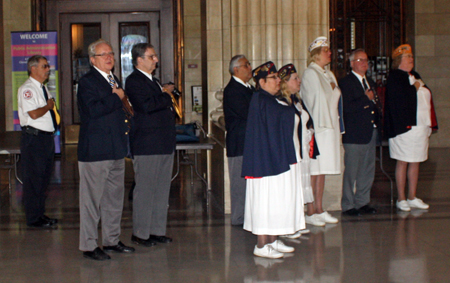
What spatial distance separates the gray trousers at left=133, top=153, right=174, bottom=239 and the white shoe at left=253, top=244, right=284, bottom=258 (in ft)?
3.39

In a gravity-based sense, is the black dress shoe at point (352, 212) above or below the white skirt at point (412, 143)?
below

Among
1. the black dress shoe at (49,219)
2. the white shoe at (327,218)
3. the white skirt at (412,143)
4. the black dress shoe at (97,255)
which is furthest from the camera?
the white skirt at (412,143)

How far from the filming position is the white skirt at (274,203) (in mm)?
4656

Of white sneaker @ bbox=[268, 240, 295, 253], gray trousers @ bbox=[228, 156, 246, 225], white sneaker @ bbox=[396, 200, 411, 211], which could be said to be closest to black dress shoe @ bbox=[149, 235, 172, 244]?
gray trousers @ bbox=[228, 156, 246, 225]

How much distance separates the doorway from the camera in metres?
14.5

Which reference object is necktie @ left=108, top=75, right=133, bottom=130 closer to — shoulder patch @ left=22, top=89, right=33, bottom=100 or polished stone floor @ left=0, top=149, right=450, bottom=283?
polished stone floor @ left=0, top=149, right=450, bottom=283

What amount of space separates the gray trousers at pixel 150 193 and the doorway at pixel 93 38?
9.47 m

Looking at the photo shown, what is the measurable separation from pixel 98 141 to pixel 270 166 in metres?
1.43

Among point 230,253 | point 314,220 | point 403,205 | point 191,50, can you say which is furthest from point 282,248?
point 191,50

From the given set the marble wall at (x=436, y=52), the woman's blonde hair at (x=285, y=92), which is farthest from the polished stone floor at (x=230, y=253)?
the marble wall at (x=436, y=52)

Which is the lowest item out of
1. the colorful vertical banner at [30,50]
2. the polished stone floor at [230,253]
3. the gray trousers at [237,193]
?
the polished stone floor at [230,253]

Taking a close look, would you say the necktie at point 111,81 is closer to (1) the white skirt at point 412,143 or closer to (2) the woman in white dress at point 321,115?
(2) the woman in white dress at point 321,115

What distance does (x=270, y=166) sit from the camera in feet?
15.0

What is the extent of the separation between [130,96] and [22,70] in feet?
25.2
